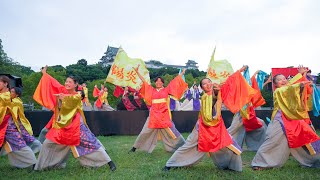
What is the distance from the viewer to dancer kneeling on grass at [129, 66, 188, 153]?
24.9 feet

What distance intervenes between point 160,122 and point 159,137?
1.60 ft

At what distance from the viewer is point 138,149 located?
7.91m

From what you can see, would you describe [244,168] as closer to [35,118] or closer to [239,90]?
[239,90]

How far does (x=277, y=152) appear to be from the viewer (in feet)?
18.4

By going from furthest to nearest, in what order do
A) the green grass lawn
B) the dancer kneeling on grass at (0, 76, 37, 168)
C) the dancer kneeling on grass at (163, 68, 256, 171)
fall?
the dancer kneeling on grass at (0, 76, 37, 168)
the dancer kneeling on grass at (163, 68, 256, 171)
the green grass lawn

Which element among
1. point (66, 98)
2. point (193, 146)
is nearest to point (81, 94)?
point (66, 98)

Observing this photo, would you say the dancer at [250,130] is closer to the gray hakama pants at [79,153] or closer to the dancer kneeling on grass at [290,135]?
the dancer kneeling on grass at [290,135]

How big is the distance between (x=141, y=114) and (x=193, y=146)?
22.4ft

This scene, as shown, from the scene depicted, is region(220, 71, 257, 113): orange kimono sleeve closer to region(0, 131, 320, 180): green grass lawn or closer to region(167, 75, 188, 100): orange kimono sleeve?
region(0, 131, 320, 180): green grass lawn

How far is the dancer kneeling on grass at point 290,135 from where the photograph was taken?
5.48 meters

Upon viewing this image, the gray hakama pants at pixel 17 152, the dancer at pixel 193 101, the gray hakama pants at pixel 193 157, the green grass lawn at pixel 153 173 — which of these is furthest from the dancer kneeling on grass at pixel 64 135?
the dancer at pixel 193 101

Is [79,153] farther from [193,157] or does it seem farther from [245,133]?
[245,133]

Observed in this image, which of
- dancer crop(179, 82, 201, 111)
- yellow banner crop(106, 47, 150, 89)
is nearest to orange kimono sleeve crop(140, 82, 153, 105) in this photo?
yellow banner crop(106, 47, 150, 89)

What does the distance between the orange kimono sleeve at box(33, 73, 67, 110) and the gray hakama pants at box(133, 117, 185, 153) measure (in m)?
2.72
